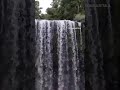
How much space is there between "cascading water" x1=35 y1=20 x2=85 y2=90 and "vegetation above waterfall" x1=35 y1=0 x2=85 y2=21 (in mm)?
2231

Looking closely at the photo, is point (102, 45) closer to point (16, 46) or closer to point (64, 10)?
point (16, 46)

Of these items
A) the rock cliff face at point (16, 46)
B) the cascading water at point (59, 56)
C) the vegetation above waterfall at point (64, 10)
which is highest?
the vegetation above waterfall at point (64, 10)

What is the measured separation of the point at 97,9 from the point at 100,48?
0.30m

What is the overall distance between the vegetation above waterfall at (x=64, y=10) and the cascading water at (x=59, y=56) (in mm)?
2231

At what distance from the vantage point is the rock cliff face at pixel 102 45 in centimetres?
213

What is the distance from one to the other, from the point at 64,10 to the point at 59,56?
4320 millimetres

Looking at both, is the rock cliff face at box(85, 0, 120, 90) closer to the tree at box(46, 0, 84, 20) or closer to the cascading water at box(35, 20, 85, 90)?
the cascading water at box(35, 20, 85, 90)

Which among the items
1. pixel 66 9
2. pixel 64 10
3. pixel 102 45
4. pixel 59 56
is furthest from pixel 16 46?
pixel 64 10

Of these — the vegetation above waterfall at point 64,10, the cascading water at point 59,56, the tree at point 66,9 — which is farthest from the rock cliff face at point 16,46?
the tree at point 66,9

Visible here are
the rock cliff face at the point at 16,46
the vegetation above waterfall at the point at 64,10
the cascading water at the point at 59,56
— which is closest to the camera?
the rock cliff face at the point at 16,46

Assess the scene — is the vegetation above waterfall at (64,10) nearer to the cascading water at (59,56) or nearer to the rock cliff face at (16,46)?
the cascading water at (59,56)

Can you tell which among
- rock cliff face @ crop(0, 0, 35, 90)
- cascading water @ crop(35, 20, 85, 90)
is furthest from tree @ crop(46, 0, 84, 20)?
rock cliff face @ crop(0, 0, 35, 90)

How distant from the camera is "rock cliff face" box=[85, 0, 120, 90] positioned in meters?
2.13

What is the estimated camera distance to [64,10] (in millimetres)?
15125
